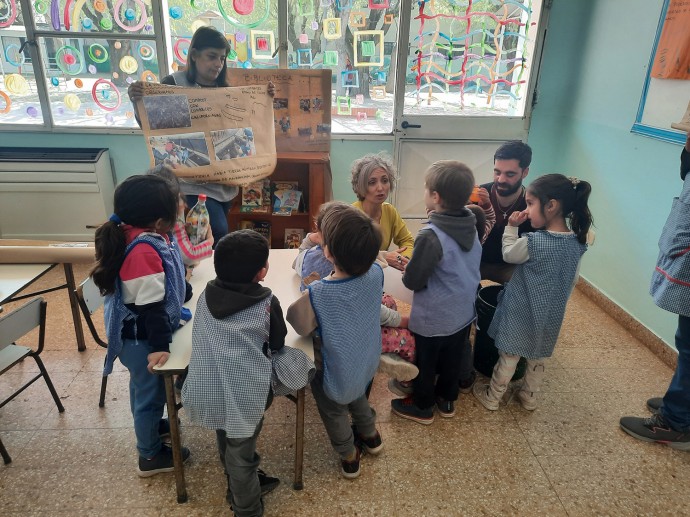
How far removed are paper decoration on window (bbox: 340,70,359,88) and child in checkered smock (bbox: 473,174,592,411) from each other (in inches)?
87.3

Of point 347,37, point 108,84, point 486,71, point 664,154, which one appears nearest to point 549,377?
point 664,154

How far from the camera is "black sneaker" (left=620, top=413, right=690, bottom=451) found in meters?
2.00

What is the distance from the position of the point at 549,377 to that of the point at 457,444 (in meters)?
0.79

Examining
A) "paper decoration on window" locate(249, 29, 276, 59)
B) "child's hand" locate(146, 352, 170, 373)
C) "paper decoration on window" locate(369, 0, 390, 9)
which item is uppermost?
"paper decoration on window" locate(369, 0, 390, 9)

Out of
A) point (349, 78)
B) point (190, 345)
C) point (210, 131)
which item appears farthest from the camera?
point (349, 78)

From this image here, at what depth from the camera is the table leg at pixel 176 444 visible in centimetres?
154

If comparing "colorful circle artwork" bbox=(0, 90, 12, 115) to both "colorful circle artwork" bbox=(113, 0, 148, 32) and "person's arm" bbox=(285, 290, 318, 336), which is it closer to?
"colorful circle artwork" bbox=(113, 0, 148, 32)

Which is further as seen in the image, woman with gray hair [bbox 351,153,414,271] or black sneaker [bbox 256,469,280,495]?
woman with gray hair [bbox 351,153,414,271]

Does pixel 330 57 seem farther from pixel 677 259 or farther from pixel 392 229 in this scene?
pixel 677 259

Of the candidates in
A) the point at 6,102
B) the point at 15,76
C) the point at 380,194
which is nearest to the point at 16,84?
the point at 15,76

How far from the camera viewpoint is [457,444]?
6.56 feet

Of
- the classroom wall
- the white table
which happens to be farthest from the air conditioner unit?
the classroom wall

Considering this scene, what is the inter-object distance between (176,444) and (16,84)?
11.1ft

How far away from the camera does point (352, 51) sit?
3.59 m
